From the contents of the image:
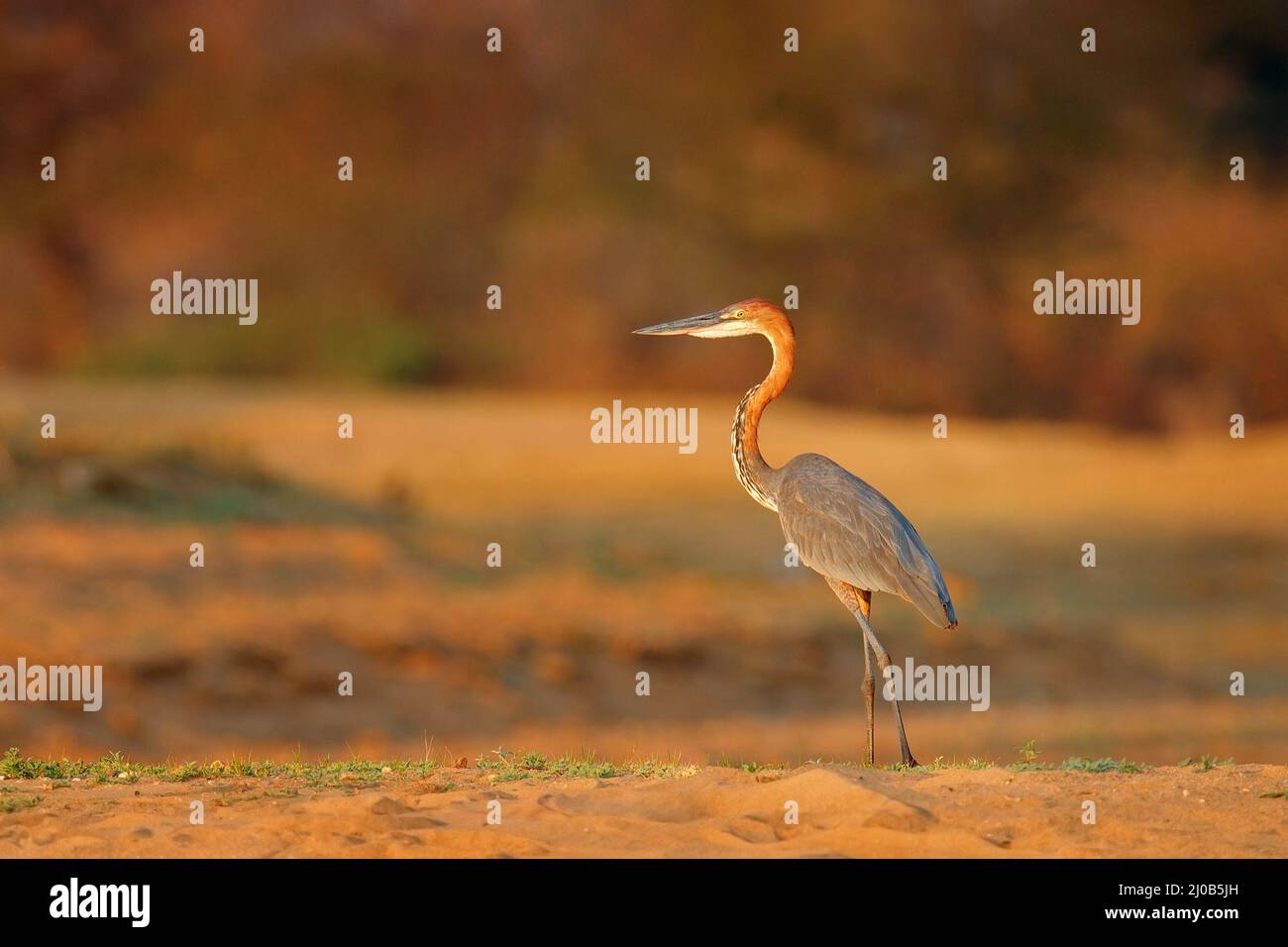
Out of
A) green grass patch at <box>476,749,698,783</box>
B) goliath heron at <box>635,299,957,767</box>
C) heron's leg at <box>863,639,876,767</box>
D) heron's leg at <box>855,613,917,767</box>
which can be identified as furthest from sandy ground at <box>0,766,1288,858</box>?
goliath heron at <box>635,299,957,767</box>

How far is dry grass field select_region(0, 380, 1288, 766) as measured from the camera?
56.7 feet

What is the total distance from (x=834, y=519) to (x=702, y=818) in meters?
2.37

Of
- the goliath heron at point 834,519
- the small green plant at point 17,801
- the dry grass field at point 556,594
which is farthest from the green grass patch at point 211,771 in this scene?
the goliath heron at point 834,519

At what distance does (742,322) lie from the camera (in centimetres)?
1112

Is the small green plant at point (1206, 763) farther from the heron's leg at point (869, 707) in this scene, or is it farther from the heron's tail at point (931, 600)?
the heron's leg at point (869, 707)

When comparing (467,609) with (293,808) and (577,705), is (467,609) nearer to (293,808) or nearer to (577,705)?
(577,705)

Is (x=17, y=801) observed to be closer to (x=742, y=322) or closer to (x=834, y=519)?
(x=834, y=519)

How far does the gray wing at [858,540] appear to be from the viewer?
9805mm

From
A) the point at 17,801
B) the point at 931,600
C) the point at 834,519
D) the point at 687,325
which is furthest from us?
the point at 687,325

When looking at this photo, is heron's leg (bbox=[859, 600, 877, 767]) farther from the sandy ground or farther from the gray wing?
the sandy ground

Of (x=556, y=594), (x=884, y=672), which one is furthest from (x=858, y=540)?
(x=556, y=594)

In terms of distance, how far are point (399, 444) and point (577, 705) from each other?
10313 millimetres

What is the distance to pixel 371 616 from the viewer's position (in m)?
19.2

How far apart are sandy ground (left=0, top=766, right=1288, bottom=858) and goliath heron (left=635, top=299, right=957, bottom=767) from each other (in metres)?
1.08
